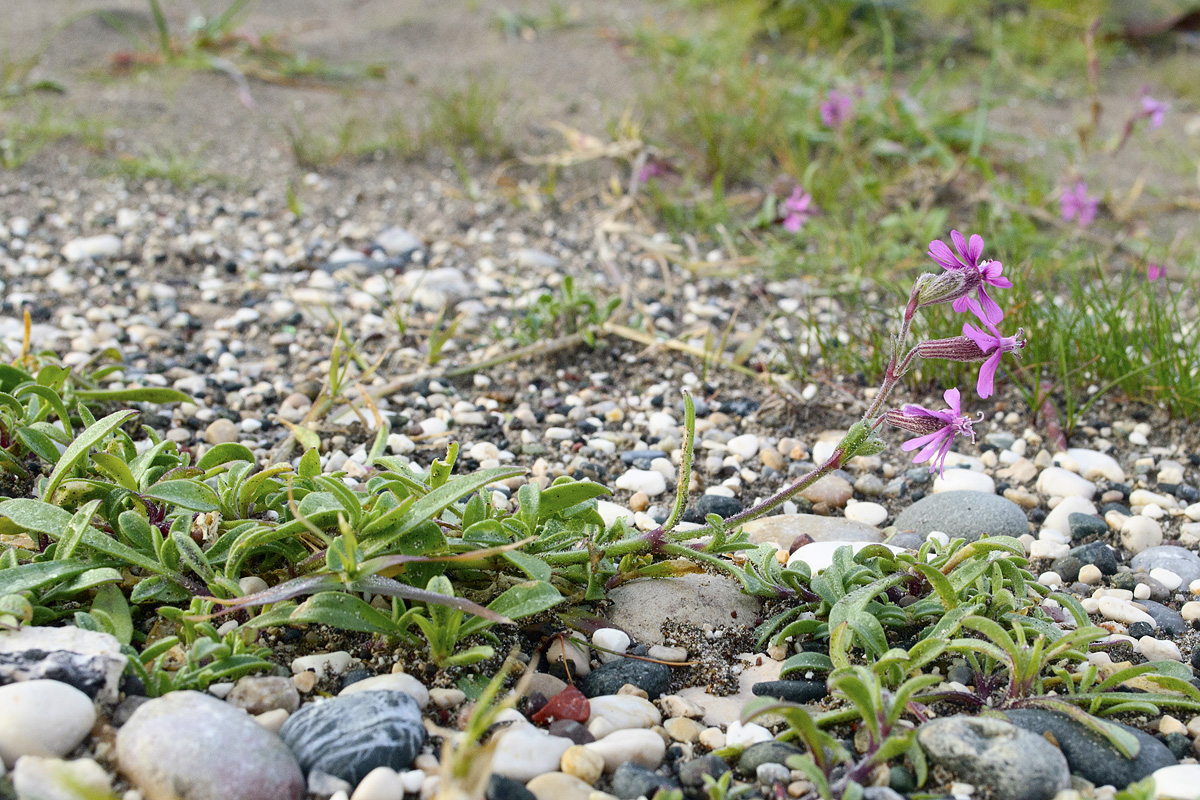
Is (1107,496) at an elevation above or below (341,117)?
below

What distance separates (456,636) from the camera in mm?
1443

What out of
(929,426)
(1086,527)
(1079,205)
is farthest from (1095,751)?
(1079,205)

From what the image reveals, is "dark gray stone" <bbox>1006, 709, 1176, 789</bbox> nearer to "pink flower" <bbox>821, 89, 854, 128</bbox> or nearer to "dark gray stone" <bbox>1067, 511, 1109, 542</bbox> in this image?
"dark gray stone" <bbox>1067, 511, 1109, 542</bbox>

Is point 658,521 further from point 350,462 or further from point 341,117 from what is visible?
point 341,117

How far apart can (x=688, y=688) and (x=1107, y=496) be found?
1.24 m

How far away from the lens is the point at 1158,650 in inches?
64.6

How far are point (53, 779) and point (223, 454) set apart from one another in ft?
2.50

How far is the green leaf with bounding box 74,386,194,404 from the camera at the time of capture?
2104mm

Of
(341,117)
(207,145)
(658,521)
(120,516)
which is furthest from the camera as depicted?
(341,117)

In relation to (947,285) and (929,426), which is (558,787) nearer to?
(929,426)

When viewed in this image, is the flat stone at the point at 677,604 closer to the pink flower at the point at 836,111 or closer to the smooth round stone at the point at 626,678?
the smooth round stone at the point at 626,678

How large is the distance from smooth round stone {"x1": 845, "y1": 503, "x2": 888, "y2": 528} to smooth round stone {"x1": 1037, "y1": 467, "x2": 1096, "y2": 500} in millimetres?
405

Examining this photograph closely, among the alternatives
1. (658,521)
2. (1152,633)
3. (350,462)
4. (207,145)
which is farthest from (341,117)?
(1152,633)

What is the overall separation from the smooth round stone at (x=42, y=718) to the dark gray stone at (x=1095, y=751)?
1280 mm
